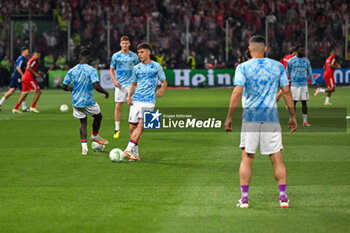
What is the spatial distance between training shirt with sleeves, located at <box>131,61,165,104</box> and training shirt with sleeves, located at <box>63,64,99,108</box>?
1.05 meters

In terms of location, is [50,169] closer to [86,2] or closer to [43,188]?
[43,188]

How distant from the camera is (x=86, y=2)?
45.5 meters

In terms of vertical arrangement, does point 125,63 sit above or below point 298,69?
above

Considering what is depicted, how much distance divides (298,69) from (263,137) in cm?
1191

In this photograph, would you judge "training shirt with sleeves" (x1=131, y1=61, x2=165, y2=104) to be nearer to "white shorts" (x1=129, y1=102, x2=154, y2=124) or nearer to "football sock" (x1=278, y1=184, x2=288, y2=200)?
"white shorts" (x1=129, y1=102, x2=154, y2=124)

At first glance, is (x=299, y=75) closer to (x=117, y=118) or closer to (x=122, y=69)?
(x=122, y=69)

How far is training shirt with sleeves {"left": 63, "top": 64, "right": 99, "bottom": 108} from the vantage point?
1426 cm

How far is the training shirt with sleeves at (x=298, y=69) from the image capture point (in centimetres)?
2025

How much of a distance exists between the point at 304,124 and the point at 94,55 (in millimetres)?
22832

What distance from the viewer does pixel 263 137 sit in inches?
347

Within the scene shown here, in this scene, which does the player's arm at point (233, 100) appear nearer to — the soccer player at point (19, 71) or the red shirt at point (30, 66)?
the red shirt at point (30, 66)

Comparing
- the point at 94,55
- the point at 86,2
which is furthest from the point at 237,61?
the point at 86,2

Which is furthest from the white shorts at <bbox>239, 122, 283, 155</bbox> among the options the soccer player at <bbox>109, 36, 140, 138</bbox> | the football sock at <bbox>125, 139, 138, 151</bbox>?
the soccer player at <bbox>109, 36, 140, 138</bbox>

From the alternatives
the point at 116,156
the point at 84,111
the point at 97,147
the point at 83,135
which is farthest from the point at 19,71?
the point at 116,156
